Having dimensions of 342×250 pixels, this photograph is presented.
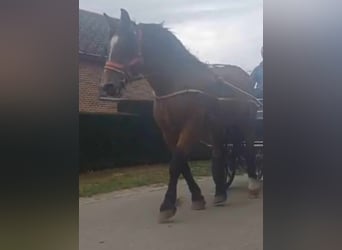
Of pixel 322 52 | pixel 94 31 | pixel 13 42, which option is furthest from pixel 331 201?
pixel 13 42

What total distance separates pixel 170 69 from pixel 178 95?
0.11m

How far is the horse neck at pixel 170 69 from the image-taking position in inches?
79.5

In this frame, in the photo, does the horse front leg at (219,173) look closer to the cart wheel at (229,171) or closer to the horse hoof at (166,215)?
the cart wheel at (229,171)

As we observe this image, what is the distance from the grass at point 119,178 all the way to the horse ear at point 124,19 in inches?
21.6

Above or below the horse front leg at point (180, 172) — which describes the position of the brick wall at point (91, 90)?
above

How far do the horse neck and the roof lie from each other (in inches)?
6.5

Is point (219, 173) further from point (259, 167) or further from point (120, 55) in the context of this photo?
point (120, 55)

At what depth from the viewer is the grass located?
1.96m

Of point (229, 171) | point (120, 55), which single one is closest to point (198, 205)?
point (229, 171)

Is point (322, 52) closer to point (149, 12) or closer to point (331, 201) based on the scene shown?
point (331, 201)

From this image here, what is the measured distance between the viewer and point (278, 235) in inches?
86.1

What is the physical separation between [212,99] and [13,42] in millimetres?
809

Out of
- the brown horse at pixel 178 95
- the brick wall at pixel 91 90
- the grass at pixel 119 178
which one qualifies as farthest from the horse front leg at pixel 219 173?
the brick wall at pixel 91 90

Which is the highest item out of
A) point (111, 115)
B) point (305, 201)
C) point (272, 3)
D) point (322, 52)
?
point (272, 3)
